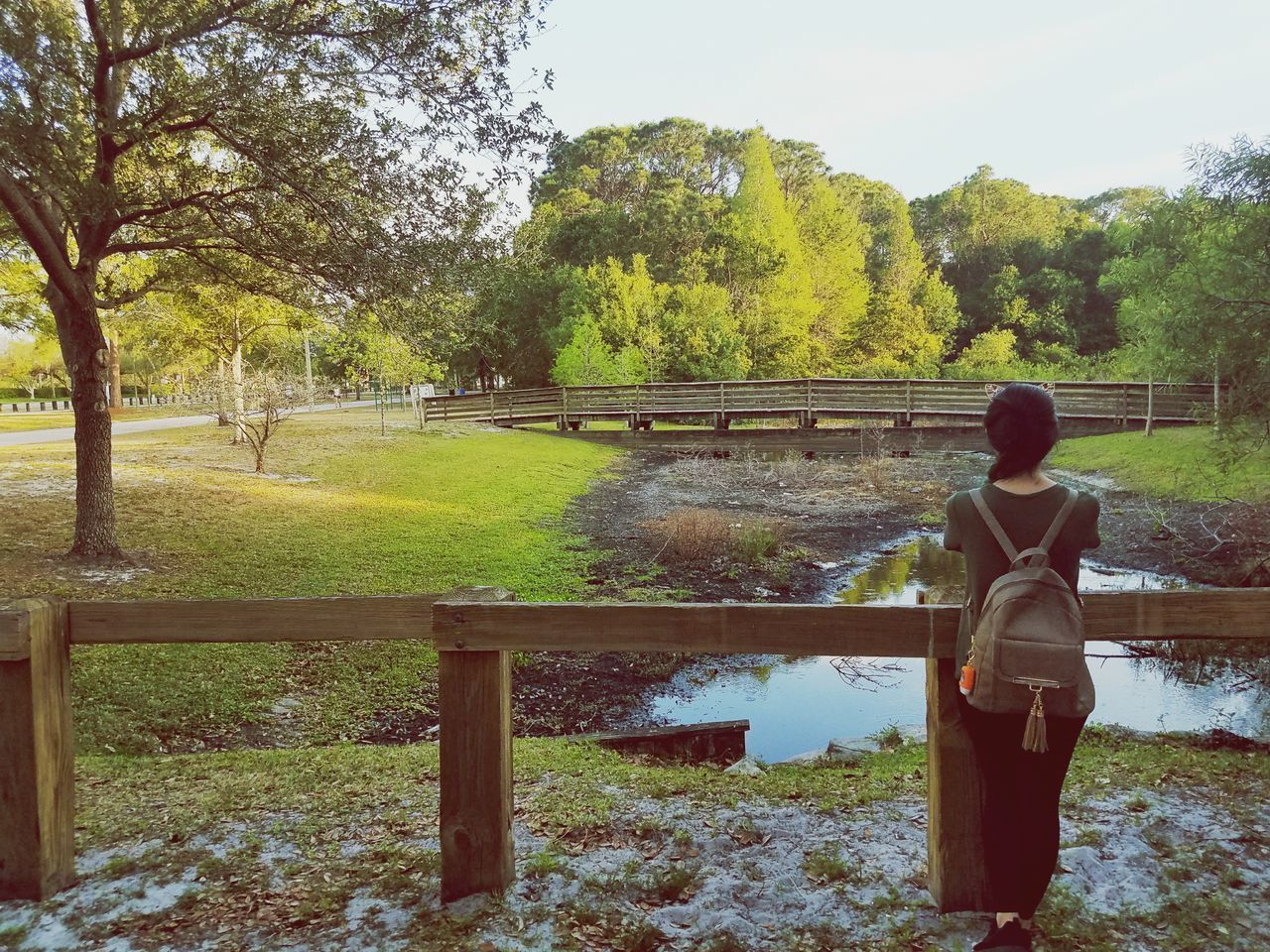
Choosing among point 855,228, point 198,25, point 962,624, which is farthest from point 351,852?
point 855,228

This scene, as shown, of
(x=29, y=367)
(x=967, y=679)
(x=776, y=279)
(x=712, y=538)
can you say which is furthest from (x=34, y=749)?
(x=29, y=367)

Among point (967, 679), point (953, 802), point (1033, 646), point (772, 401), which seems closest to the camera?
point (1033, 646)

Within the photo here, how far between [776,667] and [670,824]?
19.7 ft

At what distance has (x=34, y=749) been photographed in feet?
9.22

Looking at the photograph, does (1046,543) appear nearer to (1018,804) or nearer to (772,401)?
(1018,804)

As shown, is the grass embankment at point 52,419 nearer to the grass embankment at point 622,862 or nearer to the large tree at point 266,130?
the large tree at point 266,130

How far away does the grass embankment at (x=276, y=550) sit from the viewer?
23.0 feet

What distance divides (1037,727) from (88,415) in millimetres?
10193

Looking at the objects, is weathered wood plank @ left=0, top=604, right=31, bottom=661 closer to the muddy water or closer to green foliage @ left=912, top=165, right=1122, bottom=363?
the muddy water

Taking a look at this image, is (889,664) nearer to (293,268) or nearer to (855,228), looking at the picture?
(293,268)

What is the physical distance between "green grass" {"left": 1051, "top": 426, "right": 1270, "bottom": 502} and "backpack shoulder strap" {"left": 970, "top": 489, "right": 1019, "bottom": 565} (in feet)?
42.3

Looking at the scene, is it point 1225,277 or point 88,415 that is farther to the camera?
point 1225,277

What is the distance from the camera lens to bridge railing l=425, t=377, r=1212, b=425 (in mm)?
27859

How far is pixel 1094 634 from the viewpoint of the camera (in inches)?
106
